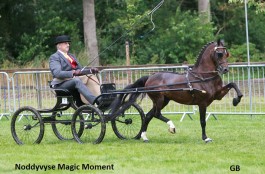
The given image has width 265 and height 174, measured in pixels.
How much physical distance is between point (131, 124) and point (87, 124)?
115 centimetres

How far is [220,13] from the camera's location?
40594 mm

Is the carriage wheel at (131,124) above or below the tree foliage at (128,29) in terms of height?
below

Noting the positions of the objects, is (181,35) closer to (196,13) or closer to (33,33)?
(196,13)

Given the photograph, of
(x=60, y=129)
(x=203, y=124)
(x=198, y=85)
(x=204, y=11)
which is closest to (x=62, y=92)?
(x=60, y=129)

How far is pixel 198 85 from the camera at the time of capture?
505 inches

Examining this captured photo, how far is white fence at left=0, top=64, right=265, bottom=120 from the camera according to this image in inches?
675

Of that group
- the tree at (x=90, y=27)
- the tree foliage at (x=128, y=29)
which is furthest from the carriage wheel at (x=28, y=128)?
the tree at (x=90, y=27)

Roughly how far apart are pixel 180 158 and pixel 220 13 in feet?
99.7

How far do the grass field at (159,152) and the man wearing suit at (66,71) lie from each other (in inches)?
37.4

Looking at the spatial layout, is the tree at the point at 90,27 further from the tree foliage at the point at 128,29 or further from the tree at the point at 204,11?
the tree at the point at 204,11

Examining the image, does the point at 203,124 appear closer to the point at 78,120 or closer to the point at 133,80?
the point at 78,120

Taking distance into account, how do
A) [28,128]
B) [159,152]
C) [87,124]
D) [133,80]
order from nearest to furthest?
[159,152], [87,124], [28,128], [133,80]

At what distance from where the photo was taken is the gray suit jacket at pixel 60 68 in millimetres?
13031

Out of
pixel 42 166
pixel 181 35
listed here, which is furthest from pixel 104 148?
pixel 181 35
